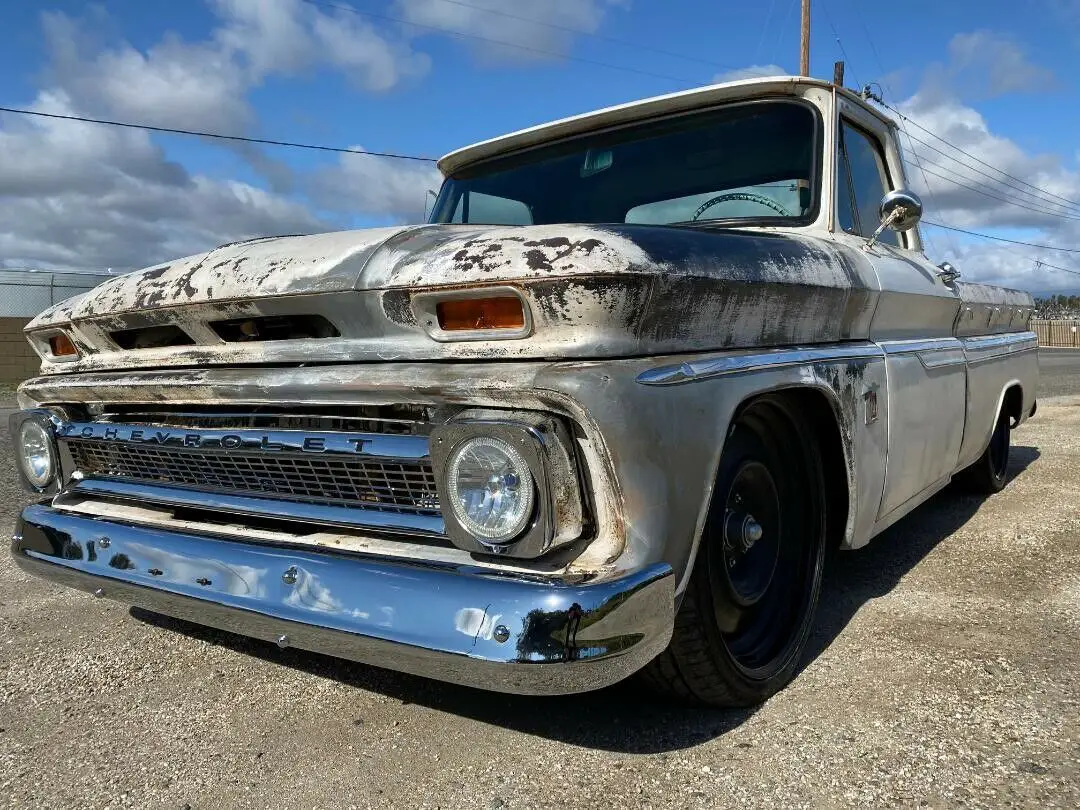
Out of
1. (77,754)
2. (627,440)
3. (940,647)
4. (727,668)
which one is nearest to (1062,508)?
(940,647)

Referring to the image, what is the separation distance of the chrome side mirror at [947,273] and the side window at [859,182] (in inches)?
8.0

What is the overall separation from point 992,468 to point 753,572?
3096 mm

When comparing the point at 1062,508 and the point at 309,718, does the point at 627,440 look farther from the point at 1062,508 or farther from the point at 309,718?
the point at 1062,508

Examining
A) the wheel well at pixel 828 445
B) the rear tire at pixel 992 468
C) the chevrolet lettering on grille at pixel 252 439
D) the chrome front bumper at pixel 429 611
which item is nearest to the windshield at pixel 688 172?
the wheel well at pixel 828 445

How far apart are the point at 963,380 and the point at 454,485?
8.61 ft

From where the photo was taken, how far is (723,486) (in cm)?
198

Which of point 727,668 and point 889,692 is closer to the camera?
point 727,668

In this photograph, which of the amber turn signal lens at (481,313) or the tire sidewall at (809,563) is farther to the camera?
the tire sidewall at (809,563)

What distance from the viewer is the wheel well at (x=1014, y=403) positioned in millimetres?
4570

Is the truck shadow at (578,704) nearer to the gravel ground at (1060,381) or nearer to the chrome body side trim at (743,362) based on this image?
the chrome body side trim at (743,362)

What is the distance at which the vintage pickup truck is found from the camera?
1617mm

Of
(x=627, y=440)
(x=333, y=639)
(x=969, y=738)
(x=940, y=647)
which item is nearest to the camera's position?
(x=627, y=440)

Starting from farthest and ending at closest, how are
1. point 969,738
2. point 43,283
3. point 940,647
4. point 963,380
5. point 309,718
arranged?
point 43,283, point 963,380, point 940,647, point 309,718, point 969,738

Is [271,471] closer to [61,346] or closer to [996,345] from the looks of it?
[61,346]
